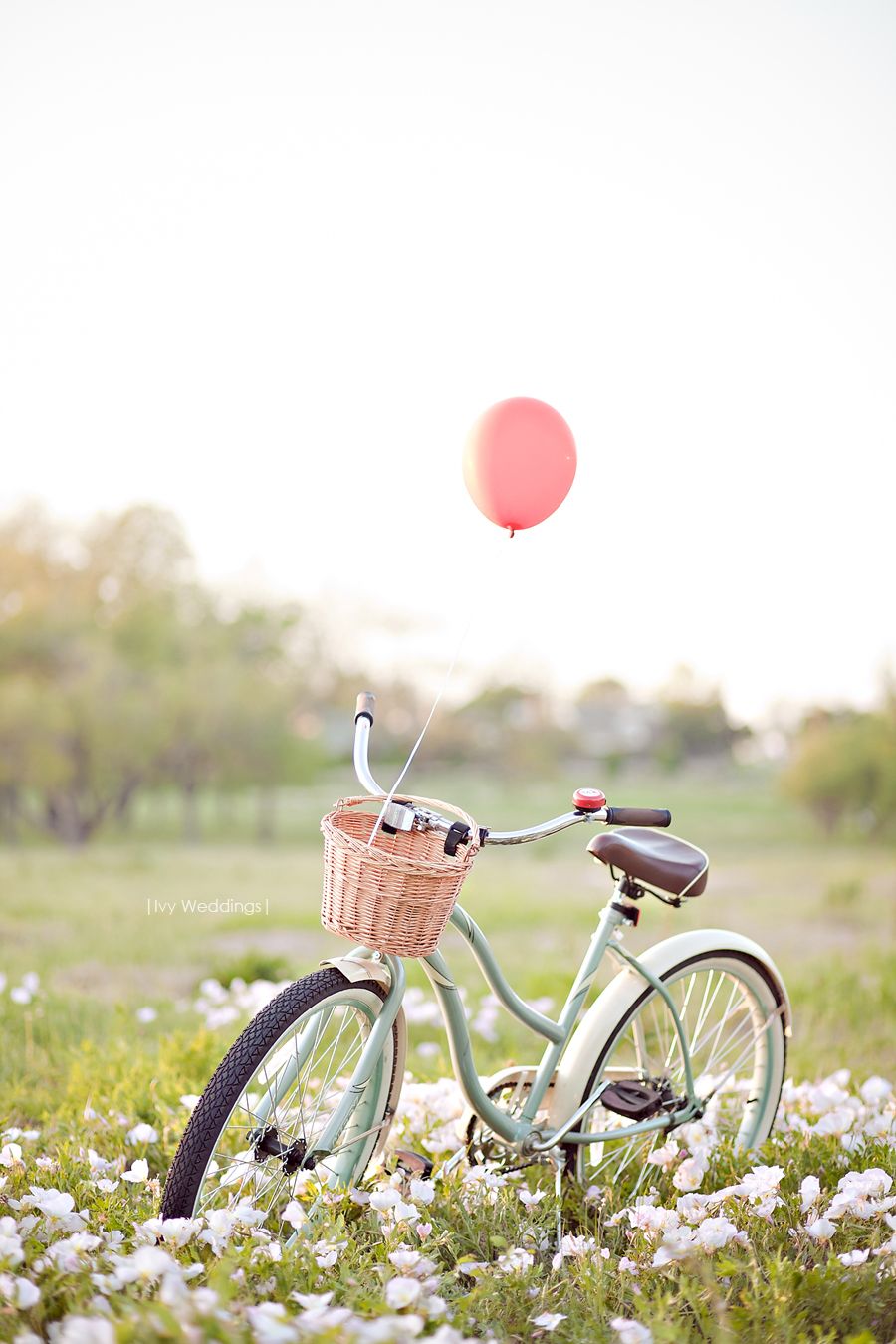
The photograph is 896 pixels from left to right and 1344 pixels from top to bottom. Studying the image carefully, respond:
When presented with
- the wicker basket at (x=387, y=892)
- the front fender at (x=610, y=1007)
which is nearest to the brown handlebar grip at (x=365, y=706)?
the wicker basket at (x=387, y=892)

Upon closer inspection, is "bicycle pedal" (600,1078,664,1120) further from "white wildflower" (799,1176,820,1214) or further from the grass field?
"white wildflower" (799,1176,820,1214)

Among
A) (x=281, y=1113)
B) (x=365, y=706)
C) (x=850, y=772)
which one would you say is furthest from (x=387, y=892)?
(x=850, y=772)

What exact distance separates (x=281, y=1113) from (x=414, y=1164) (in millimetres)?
440

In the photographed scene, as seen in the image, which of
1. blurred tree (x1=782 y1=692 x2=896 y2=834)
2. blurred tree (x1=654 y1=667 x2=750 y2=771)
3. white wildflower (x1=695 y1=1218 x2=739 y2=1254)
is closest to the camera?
white wildflower (x1=695 y1=1218 x2=739 y2=1254)

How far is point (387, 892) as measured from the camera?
2.24 m

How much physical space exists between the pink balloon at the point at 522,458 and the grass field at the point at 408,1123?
5.79 ft

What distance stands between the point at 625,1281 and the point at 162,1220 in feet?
3.30

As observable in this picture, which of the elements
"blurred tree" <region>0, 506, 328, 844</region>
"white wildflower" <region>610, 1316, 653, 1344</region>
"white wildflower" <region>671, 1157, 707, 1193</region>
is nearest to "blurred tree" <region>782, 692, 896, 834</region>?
"blurred tree" <region>0, 506, 328, 844</region>

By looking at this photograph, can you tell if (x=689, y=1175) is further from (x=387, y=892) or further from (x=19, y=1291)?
(x=19, y=1291)

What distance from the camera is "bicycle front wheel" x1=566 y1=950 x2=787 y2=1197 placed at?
2.98 metres

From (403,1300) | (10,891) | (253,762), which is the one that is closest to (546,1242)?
(403,1300)

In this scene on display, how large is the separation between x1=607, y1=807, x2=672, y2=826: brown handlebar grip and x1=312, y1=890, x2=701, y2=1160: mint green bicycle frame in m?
0.35

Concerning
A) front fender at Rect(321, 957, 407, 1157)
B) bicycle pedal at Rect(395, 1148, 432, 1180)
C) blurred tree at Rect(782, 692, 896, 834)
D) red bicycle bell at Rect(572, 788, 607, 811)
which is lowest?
blurred tree at Rect(782, 692, 896, 834)

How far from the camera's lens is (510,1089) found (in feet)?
9.84
